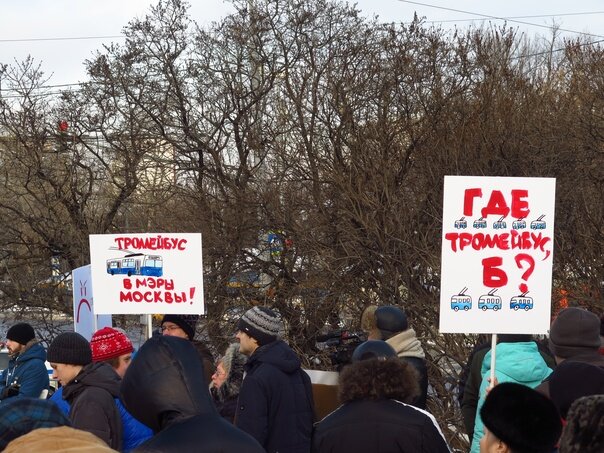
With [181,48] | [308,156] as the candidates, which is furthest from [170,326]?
[181,48]

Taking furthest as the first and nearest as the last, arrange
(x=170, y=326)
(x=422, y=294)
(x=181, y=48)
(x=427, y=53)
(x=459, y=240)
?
1. (x=181, y=48)
2. (x=427, y=53)
3. (x=422, y=294)
4. (x=170, y=326)
5. (x=459, y=240)

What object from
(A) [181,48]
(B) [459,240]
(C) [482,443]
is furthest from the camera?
(A) [181,48]

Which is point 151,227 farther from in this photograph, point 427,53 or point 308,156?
point 427,53

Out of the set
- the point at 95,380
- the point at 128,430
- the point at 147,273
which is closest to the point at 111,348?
the point at 95,380

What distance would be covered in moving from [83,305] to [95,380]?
4.36 metres

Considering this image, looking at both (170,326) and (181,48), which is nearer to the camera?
(170,326)

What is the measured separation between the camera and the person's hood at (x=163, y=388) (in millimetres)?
2709

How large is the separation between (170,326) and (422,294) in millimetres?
6203

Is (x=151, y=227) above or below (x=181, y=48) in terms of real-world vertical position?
below

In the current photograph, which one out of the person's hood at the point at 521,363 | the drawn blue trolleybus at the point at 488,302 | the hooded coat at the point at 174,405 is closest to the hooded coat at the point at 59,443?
the hooded coat at the point at 174,405

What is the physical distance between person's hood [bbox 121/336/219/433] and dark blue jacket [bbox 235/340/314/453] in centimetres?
210

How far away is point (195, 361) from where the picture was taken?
9.27 ft

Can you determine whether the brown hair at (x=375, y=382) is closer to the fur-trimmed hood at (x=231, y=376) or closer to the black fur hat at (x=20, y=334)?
the fur-trimmed hood at (x=231, y=376)

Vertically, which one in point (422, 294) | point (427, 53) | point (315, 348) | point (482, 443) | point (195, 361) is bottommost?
point (315, 348)
